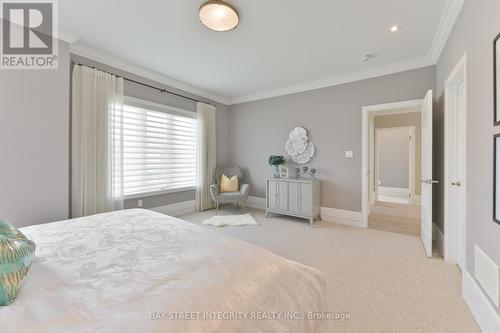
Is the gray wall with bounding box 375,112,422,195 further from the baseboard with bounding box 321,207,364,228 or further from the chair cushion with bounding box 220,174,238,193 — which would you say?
the chair cushion with bounding box 220,174,238,193

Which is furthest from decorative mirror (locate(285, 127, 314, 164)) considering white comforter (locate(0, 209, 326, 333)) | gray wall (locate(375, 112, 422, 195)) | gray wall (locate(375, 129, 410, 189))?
gray wall (locate(375, 129, 410, 189))

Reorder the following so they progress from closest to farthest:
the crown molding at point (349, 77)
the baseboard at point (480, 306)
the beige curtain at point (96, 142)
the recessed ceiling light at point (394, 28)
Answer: the baseboard at point (480, 306)
the recessed ceiling light at point (394, 28)
the beige curtain at point (96, 142)
the crown molding at point (349, 77)

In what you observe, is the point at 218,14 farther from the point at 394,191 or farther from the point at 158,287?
the point at 394,191

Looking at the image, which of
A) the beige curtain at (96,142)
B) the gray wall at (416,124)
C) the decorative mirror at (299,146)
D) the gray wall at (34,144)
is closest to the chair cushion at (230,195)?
the decorative mirror at (299,146)

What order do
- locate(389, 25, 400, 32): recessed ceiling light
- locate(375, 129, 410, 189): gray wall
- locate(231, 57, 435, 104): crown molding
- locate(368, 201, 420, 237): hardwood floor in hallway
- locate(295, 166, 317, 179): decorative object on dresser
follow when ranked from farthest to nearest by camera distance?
1. locate(375, 129, 410, 189): gray wall
2. locate(295, 166, 317, 179): decorative object on dresser
3. locate(368, 201, 420, 237): hardwood floor in hallway
4. locate(231, 57, 435, 104): crown molding
5. locate(389, 25, 400, 32): recessed ceiling light

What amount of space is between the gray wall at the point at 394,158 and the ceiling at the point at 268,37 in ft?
14.5

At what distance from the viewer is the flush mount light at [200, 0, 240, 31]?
2018 mm

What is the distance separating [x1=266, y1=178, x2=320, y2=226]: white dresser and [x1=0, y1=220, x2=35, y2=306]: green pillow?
3.55 metres

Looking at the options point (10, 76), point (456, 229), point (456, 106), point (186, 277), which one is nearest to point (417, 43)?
point (456, 106)

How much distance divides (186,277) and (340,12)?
9.01 ft

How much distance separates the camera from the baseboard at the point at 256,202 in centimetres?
500

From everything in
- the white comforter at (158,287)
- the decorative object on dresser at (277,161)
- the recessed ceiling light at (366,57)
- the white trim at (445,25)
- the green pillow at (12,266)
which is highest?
the recessed ceiling light at (366,57)

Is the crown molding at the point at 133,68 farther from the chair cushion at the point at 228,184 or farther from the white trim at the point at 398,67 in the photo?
the chair cushion at the point at 228,184

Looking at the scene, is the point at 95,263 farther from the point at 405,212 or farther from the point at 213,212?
the point at 405,212
